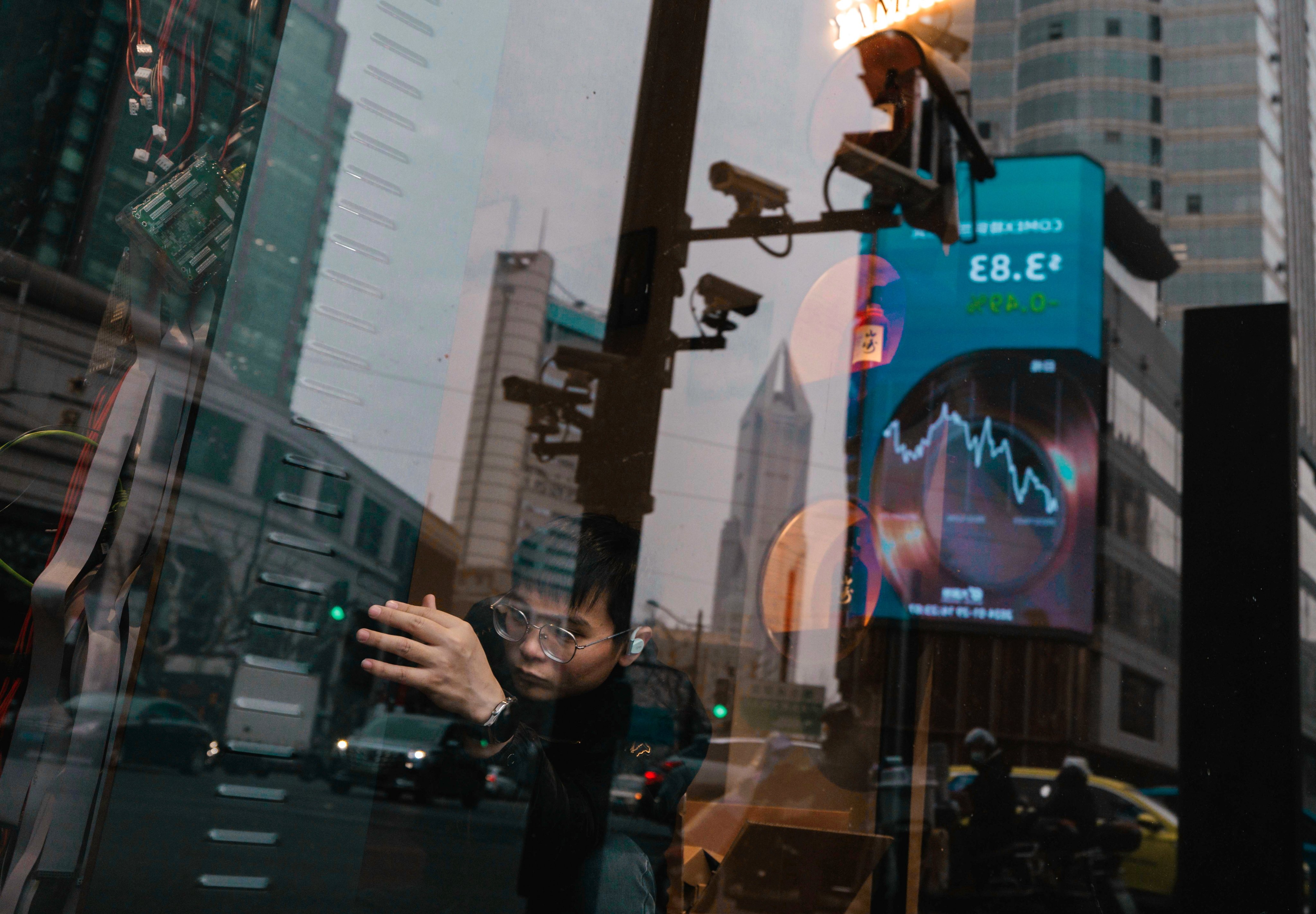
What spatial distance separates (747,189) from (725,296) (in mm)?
544

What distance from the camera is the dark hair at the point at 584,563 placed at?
3.39 feet

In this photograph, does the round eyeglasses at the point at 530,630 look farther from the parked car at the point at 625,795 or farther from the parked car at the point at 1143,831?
the parked car at the point at 1143,831

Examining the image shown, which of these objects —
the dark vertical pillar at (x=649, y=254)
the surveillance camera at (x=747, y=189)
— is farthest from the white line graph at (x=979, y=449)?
the dark vertical pillar at (x=649, y=254)

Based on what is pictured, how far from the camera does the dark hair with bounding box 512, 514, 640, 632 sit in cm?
103

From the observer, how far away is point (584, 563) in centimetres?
105

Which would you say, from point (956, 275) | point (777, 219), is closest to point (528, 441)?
point (777, 219)

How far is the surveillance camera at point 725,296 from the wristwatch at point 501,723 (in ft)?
3.97

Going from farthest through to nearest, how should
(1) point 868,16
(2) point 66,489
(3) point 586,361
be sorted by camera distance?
(1) point 868,16
(3) point 586,361
(2) point 66,489

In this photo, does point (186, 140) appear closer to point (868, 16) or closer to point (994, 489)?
point (868, 16)

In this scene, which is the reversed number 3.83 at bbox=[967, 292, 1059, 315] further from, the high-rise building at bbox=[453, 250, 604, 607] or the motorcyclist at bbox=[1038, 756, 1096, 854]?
the high-rise building at bbox=[453, 250, 604, 607]

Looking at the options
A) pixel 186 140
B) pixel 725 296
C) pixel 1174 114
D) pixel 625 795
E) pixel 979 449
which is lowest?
pixel 625 795

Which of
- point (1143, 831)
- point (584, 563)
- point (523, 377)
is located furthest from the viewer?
point (1143, 831)

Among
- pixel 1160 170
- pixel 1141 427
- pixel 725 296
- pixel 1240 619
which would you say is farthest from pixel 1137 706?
pixel 725 296

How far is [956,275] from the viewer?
14062 millimetres
